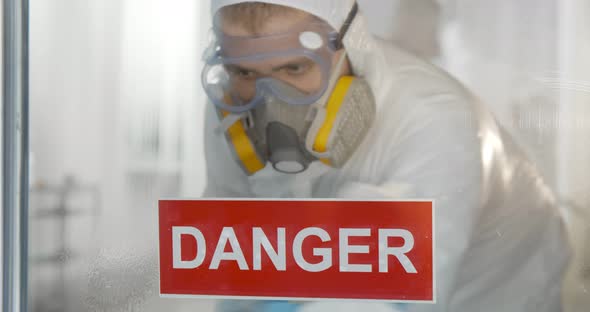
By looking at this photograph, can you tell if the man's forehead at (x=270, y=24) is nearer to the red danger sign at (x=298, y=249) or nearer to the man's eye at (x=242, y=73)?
the man's eye at (x=242, y=73)

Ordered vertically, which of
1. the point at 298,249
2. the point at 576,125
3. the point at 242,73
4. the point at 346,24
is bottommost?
the point at 298,249

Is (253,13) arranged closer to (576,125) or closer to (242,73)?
(242,73)

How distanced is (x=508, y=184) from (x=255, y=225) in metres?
0.60

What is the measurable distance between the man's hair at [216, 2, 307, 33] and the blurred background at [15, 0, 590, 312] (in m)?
0.07

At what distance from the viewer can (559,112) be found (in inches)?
62.1

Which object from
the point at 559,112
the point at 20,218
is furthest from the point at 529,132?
the point at 20,218

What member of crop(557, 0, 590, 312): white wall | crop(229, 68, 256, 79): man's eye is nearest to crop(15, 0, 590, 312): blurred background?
crop(557, 0, 590, 312): white wall

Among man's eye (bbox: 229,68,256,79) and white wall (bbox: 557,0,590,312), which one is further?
man's eye (bbox: 229,68,256,79)

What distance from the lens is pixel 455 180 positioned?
1603 millimetres

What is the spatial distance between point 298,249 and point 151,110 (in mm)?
497

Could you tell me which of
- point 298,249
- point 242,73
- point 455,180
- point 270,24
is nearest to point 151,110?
point 242,73

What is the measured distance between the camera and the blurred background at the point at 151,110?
1575mm

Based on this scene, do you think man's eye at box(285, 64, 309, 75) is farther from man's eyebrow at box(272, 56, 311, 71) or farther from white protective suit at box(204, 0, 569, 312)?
white protective suit at box(204, 0, 569, 312)

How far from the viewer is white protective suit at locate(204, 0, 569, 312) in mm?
1584
